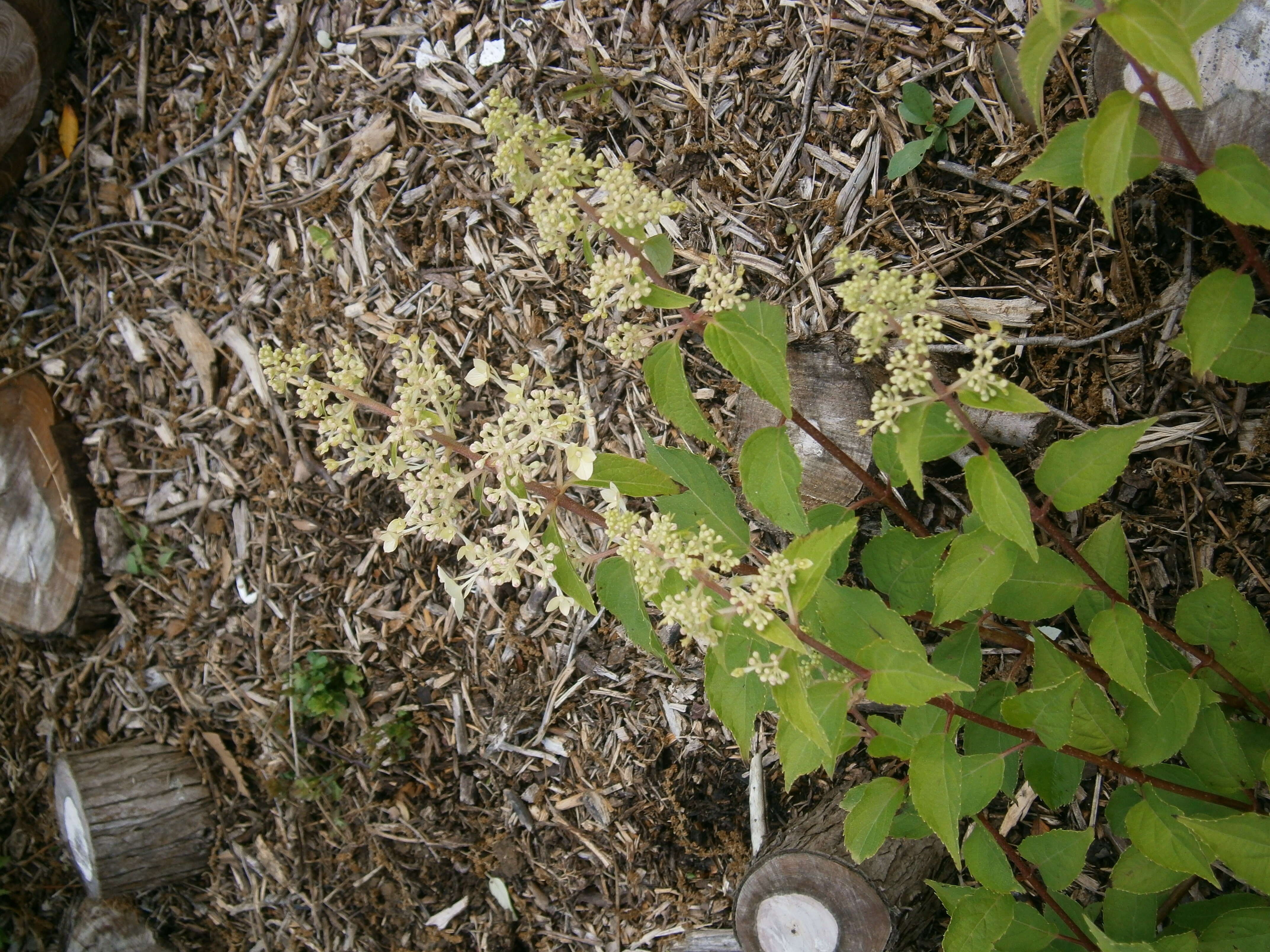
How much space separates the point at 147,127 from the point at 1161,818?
4.81 meters

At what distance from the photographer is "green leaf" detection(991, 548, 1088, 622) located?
1938 millimetres

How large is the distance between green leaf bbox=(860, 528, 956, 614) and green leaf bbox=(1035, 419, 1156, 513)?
0.99ft

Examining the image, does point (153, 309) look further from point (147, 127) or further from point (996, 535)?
point (996, 535)

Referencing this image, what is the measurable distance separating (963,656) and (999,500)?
600 millimetres

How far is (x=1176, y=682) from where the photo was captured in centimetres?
187

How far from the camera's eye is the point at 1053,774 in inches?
78.9

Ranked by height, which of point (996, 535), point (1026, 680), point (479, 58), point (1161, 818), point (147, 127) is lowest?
point (1026, 680)

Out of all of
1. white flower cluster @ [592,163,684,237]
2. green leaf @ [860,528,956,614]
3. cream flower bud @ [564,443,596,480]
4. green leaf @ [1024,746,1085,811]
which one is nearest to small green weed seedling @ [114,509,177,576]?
cream flower bud @ [564,443,596,480]

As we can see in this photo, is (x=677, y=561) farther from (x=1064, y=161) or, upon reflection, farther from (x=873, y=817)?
(x=1064, y=161)

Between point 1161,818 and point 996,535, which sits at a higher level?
point 996,535

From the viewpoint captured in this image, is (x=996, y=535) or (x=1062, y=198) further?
(x=1062, y=198)

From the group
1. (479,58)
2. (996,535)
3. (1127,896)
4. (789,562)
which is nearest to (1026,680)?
(1127,896)

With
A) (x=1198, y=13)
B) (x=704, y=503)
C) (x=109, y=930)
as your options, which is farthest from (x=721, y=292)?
(x=109, y=930)

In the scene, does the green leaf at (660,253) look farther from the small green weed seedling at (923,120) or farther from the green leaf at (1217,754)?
the green leaf at (1217,754)
